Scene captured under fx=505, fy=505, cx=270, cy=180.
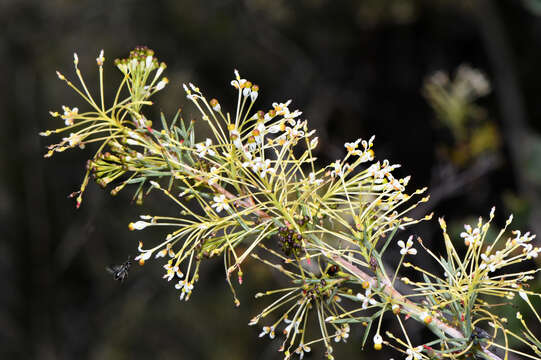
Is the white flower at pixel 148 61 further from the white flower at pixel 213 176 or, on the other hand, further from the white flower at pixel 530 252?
the white flower at pixel 530 252

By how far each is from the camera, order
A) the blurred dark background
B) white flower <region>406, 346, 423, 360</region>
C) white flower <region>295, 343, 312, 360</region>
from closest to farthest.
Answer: white flower <region>406, 346, 423, 360</region>, white flower <region>295, 343, 312, 360</region>, the blurred dark background

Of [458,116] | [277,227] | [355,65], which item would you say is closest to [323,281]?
[277,227]

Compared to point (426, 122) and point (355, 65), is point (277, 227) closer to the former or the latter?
point (426, 122)

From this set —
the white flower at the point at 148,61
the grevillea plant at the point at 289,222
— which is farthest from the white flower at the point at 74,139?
the white flower at the point at 148,61

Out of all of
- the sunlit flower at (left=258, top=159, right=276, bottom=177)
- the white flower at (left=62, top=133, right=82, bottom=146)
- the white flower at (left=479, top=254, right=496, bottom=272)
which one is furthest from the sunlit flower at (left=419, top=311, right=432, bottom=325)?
the white flower at (left=62, top=133, right=82, bottom=146)

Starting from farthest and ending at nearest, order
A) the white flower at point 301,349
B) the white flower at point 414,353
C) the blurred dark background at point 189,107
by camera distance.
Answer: the blurred dark background at point 189,107
the white flower at point 301,349
the white flower at point 414,353

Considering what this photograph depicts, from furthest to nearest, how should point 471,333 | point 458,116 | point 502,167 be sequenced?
point 502,167
point 458,116
point 471,333

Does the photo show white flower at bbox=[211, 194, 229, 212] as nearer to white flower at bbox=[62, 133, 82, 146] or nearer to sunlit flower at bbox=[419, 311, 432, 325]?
white flower at bbox=[62, 133, 82, 146]

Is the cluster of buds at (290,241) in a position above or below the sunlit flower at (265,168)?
below
